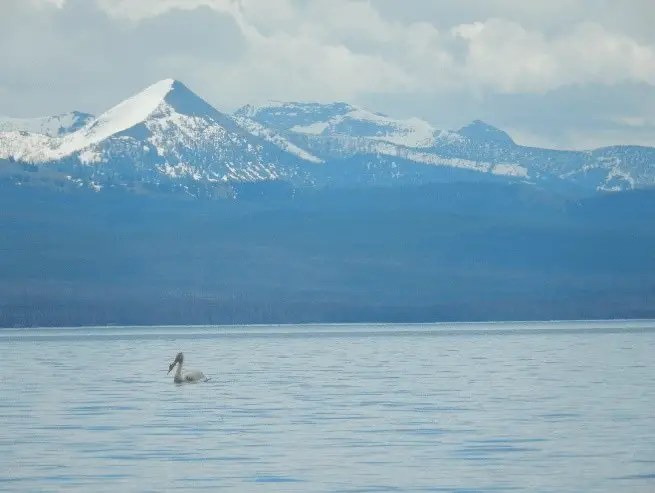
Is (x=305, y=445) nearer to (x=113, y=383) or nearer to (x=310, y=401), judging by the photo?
(x=310, y=401)

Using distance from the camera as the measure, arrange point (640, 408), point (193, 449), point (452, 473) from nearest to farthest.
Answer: point (452, 473)
point (193, 449)
point (640, 408)

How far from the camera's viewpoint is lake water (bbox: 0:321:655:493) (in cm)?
3716

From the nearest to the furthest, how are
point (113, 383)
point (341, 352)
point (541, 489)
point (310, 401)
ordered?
point (541, 489) < point (310, 401) < point (113, 383) < point (341, 352)

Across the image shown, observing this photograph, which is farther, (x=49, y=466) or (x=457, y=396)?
(x=457, y=396)

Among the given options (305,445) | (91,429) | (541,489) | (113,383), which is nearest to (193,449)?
(305,445)

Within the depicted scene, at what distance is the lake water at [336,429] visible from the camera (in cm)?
3716

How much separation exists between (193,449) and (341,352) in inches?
2934

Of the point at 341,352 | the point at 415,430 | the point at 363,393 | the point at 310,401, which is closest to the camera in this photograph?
the point at 415,430

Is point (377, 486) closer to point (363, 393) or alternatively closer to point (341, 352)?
point (363, 393)

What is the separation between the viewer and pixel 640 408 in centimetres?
5378

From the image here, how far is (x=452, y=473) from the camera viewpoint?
→ 37.9 m

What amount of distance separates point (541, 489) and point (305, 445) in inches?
414

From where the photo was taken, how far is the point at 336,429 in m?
48.5

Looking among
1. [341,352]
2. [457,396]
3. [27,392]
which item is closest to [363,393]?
[457,396]
